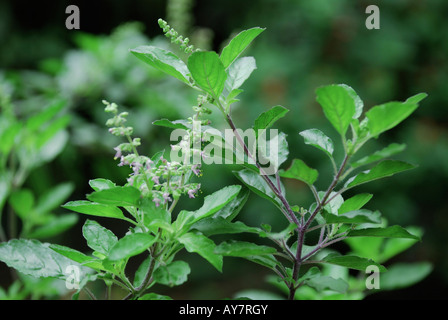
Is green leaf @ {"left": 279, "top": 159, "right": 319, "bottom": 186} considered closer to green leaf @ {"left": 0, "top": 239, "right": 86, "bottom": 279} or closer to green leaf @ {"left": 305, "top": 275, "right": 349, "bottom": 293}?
green leaf @ {"left": 305, "top": 275, "right": 349, "bottom": 293}

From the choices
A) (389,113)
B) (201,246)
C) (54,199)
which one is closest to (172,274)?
(201,246)

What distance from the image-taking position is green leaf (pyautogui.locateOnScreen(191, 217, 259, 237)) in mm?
419

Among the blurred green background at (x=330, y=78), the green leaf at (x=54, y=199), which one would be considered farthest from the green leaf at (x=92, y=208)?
the blurred green background at (x=330, y=78)

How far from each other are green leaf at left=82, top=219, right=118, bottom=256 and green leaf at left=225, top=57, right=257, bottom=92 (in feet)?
0.70

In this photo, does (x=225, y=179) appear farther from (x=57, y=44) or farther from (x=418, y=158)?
(x=57, y=44)


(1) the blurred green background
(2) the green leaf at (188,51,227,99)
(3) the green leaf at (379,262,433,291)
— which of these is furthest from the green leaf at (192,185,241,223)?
(1) the blurred green background

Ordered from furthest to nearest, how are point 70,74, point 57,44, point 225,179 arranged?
Answer: 1. point 57,44
2. point 225,179
3. point 70,74

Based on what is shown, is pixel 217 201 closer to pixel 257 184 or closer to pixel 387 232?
pixel 257 184

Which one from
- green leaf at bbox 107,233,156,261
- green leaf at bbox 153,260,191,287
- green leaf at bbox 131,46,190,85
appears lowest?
green leaf at bbox 153,260,191,287

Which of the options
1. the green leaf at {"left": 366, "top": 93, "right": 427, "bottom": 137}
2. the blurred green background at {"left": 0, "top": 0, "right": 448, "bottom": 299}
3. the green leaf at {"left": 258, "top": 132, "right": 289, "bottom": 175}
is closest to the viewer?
the green leaf at {"left": 366, "top": 93, "right": 427, "bottom": 137}

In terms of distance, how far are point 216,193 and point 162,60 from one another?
0.15 meters
